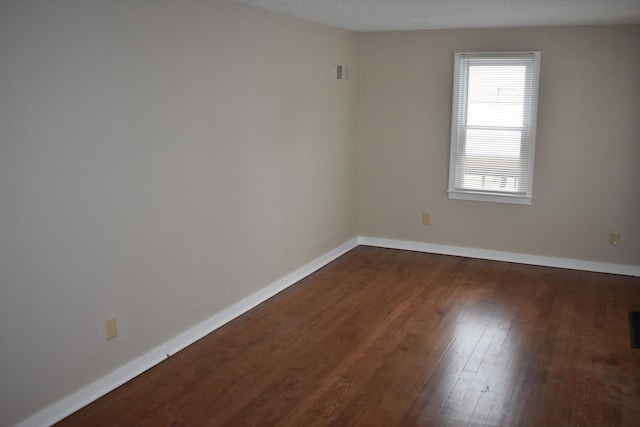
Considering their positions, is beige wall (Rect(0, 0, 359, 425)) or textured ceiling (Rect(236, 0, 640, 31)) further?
textured ceiling (Rect(236, 0, 640, 31))

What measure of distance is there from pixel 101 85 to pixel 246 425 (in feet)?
5.85

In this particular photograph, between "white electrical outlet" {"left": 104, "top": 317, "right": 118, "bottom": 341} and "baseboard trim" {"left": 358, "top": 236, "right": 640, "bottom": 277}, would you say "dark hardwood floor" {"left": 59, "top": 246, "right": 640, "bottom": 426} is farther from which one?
"white electrical outlet" {"left": 104, "top": 317, "right": 118, "bottom": 341}

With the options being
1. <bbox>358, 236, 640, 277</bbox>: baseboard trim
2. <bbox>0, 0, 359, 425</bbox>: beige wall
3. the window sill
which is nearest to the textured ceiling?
<bbox>0, 0, 359, 425</bbox>: beige wall

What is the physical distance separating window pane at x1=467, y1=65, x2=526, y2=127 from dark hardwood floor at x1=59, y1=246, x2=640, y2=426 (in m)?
1.43

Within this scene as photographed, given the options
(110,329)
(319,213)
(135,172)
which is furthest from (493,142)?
(110,329)

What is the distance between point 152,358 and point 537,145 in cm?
371

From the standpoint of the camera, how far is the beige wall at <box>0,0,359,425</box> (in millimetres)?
2740

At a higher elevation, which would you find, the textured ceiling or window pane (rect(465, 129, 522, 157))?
the textured ceiling

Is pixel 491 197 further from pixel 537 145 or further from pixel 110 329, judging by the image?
pixel 110 329

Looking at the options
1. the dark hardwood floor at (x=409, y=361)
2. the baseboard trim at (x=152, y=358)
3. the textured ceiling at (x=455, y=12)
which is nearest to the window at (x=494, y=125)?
the textured ceiling at (x=455, y=12)

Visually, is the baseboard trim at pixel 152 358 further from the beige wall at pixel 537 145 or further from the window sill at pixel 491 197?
the window sill at pixel 491 197

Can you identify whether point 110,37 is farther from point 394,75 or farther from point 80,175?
point 394,75

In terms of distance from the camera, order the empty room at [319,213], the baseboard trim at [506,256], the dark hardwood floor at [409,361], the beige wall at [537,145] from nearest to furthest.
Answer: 1. the empty room at [319,213]
2. the dark hardwood floor at [409,361]
3. the beige wall at [537,145]
4. the baseboard trim at [506,256]

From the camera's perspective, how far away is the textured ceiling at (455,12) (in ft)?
12.9
